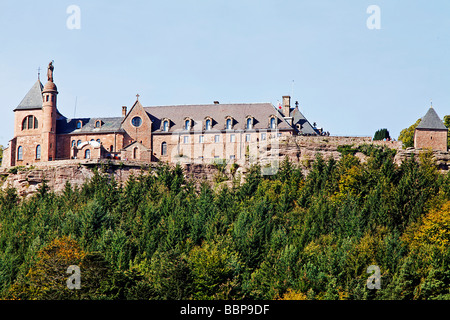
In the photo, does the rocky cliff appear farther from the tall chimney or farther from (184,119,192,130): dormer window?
the tall chimney

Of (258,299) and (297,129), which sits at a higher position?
(297,129)

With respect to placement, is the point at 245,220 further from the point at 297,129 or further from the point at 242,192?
the point at 297,129

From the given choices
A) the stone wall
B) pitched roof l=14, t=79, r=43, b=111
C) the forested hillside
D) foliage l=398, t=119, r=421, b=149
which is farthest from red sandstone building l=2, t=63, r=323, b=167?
foliage l=398, t=119, r=421, b=149

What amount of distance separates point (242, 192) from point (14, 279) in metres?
24.2

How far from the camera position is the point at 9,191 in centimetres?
9219

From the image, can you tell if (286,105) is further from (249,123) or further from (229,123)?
(229,123)

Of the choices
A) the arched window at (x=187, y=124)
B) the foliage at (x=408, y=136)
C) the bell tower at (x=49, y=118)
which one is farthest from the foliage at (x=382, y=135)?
the bell tower at (x=49, y=118)

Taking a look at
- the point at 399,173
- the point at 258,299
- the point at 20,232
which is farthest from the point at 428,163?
the point at 20,232

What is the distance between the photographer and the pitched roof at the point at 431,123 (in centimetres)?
9381

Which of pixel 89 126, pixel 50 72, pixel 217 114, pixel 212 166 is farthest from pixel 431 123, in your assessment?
pixel 50 72

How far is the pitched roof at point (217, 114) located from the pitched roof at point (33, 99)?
37.6 feet

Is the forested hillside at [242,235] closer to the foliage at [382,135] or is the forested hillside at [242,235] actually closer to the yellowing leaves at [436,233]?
the yellowing leaves at [436,233]

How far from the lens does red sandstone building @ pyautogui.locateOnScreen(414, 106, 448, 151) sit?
93125mm

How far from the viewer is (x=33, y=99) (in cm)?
10081
